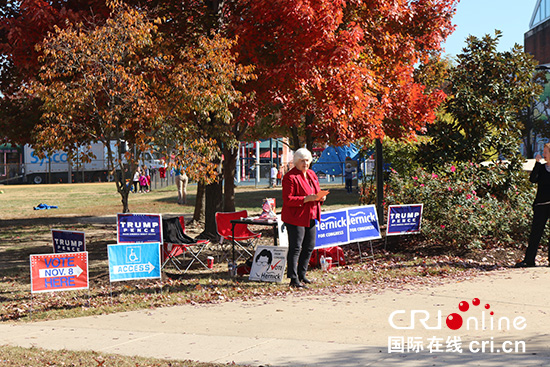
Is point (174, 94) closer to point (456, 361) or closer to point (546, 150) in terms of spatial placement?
point (546, 150)

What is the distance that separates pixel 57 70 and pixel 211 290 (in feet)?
17.3

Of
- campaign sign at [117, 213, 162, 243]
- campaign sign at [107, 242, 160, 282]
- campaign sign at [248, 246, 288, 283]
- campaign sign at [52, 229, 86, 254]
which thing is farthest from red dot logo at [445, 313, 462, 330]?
campaign sign at [117, 213, 162, 243]

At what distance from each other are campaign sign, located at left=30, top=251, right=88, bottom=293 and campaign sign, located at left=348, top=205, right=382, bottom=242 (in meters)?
4.79

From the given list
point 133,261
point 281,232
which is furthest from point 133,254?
point 281,232

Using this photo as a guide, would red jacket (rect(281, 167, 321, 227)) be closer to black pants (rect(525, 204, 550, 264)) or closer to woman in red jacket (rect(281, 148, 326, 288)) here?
woman in red jacket (rect(281, 148, 326, 288))

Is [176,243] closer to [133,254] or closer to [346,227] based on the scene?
[133,254]

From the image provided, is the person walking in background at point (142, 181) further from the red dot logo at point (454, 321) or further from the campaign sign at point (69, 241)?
the red dot logo at point (454, 321)

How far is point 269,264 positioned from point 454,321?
363 cm

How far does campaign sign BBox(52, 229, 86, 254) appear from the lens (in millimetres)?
9898

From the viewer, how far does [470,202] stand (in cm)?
1288

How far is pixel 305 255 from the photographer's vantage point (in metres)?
9.84

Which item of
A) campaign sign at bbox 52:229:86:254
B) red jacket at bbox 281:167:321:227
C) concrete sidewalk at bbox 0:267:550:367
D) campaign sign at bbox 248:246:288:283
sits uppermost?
red jacket at bbox 281:167:321:227

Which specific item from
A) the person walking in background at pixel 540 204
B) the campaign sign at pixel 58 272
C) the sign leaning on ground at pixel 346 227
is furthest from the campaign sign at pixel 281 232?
the person walking in background at pixel 540 204

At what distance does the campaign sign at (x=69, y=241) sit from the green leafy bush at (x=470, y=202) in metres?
6.26
